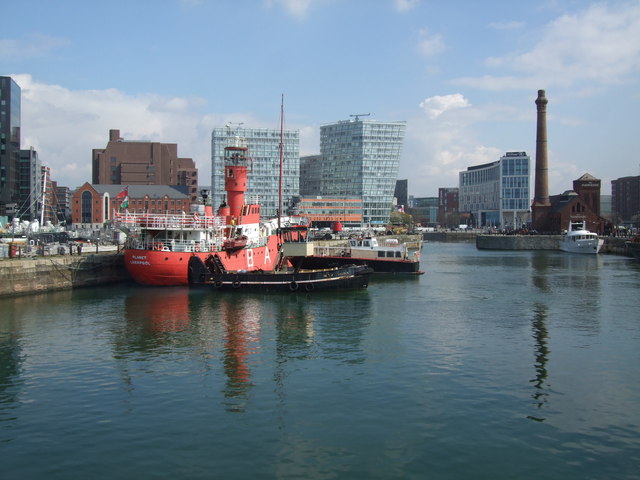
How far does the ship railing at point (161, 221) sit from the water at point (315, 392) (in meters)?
9.45

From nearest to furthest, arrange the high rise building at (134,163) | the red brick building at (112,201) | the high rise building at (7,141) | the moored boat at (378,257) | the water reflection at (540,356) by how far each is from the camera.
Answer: the water reflection at (540,356) < the moored boat at (378,257) < the high rise building at (7,141) < the red brick building at (112,201) < the high rise building at (134,163)

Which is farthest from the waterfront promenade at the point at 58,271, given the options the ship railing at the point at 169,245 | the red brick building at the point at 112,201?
the red brick building at the point at 112,201

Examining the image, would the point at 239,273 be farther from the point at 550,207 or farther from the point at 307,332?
the point at 550,207

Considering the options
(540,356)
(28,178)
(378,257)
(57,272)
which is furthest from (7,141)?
(540,356)

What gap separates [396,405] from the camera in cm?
2056

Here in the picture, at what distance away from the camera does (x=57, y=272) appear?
49094 mm

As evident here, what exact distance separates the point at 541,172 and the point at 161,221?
112381mm

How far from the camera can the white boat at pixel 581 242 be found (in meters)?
114

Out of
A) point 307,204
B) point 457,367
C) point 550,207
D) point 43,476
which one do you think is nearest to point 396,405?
point 457,367

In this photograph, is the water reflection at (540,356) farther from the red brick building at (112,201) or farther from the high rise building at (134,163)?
the high rise building at (134,163)

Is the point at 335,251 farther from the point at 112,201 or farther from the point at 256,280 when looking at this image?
the point at 112,201

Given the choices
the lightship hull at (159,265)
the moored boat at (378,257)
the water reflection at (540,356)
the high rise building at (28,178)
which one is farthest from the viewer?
the high rise building at (28,178)

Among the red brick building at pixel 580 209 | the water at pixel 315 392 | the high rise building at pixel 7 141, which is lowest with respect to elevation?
the water at pixel 315 392

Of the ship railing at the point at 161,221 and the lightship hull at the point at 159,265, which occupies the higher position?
the ship railing at the point at 161,221
